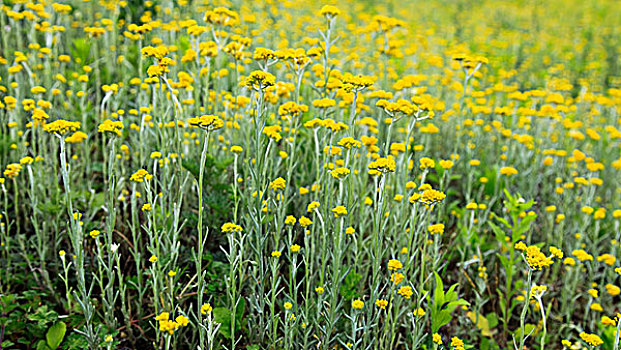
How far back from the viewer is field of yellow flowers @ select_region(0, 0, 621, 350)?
2.17m

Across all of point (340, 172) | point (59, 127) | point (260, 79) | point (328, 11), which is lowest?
point (340, 172)

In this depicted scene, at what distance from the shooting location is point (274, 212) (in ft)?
9.08

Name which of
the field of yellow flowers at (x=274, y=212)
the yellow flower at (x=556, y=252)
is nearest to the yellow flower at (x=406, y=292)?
the field of yellow flowers at (x=274, y=212)

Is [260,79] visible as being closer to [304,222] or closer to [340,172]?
[340,172]

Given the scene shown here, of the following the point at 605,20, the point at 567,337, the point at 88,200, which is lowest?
the point at 567,337

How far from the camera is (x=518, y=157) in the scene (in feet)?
13.7

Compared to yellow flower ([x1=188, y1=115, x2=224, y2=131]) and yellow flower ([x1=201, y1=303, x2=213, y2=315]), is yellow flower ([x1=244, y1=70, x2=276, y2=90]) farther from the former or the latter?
yellow flower ([x1=201, y1=303, x2=213, y2=315])

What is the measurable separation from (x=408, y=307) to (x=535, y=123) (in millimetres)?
2719

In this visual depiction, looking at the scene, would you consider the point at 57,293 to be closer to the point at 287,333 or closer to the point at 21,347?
the point at 21,347

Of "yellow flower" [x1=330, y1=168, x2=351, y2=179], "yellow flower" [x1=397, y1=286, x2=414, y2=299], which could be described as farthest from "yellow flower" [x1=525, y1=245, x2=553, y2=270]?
"yellow flower" [x1=330, y1=168, x2=351, y2=179]

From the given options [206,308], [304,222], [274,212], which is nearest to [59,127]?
[206,308]

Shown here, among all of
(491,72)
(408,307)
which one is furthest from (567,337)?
(491,72)

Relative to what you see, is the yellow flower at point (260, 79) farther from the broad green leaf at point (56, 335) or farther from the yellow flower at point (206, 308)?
the broad green leaf at point (56, 335)

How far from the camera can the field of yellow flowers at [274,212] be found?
217 centimetres
